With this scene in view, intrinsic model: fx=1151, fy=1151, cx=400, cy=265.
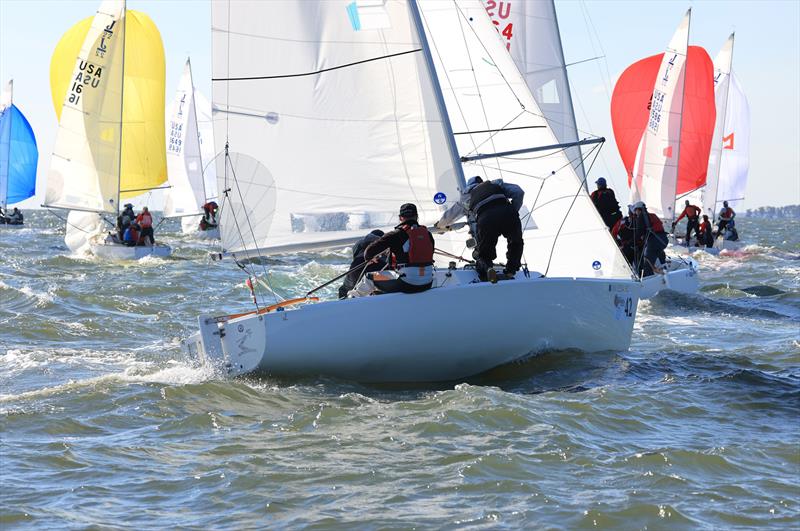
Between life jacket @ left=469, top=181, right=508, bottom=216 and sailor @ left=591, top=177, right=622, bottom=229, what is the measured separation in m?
7.43

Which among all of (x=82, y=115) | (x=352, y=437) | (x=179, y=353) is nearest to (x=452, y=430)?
(x=352, y=437)

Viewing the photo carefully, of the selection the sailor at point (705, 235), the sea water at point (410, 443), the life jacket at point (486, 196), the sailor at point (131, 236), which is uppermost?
the life jacket at point (486, 196)

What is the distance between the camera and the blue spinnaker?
47562mm

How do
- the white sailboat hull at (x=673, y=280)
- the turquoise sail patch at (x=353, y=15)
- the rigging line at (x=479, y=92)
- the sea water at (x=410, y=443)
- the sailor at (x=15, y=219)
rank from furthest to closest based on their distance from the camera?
the sailor at (x=15, y=219) < the white sailboat hull at (x=673, y=280) < the rigging line at (x=479, y=92) < the turquoise sail patch at (x=353, y=15) < the sea water at (x=410, y=443)

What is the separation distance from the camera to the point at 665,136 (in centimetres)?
2458

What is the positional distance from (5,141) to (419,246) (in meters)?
42.4

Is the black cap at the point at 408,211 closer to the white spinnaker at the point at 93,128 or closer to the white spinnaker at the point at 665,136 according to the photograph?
Answer: the white spinnaker at the point at 665,136

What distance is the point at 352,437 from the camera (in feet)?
23.8

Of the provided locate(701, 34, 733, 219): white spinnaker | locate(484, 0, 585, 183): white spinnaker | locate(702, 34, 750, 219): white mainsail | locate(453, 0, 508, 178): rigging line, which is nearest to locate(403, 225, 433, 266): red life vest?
locate(453, 0, 508, 178): rigging line

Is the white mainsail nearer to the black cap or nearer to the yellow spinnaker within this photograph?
the yellow spinnaker

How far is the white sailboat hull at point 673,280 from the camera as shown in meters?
16.0

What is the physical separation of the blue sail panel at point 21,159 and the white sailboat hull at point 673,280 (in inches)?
1442

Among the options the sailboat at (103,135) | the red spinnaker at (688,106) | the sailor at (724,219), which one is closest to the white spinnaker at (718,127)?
the sailor at (724,219)

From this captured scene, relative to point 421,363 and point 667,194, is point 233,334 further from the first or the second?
point 667,194
